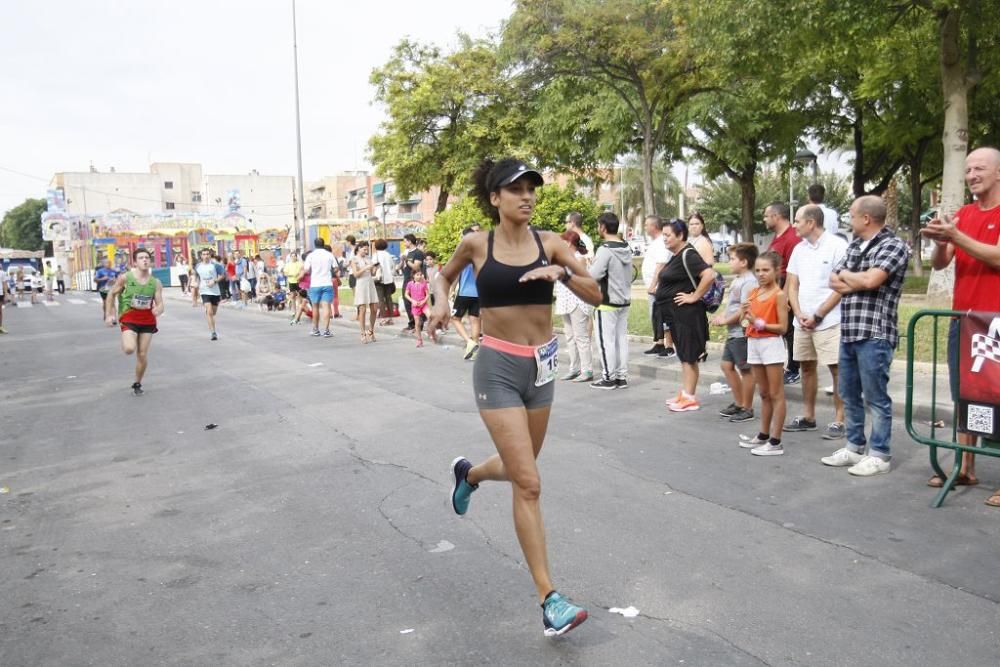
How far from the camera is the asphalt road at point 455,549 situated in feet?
11.7

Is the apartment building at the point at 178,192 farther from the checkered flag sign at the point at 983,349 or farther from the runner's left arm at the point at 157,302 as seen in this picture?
the checkered flag sign at the point at 983,349

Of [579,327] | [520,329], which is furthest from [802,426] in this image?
[520,329]

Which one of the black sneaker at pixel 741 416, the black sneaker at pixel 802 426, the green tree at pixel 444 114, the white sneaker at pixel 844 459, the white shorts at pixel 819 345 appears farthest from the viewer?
the green tree at pixel 444 114

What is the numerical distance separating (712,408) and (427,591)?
515 centimetres

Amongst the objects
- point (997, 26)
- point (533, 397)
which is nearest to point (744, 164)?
point (997, 26)

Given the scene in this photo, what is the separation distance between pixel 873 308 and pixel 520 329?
325 cm

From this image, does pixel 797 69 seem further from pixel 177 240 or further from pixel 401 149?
pixel 177 240

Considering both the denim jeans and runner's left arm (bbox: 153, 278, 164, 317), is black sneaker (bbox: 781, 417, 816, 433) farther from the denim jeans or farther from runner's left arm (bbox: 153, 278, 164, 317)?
runner's left arm (bbox: 153, 278, 164, 317)

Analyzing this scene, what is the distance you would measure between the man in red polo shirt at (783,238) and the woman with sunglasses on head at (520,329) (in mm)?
5023

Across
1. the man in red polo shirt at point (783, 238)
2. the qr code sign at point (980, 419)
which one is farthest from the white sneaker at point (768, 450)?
the man in red polo shirt at point (783, 238)

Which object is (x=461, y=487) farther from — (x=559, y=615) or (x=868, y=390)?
(x=868, y=390)

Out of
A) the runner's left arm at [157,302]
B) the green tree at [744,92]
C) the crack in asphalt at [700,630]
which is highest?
the green tree at [744,92]

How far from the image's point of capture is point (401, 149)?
36.5 meters

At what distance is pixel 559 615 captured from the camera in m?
3.44
